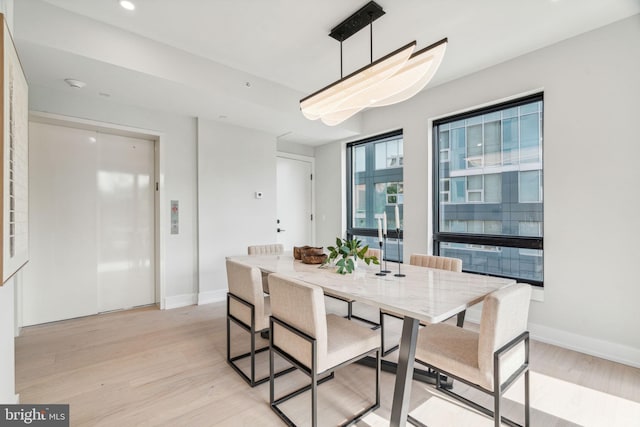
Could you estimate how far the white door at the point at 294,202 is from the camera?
508 cm

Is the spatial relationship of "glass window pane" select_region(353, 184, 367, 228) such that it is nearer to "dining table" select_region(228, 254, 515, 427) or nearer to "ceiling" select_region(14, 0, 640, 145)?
"ceiling" select_region(14, 0, 640, 145)

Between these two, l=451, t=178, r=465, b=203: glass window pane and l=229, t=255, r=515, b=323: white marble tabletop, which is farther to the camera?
l=451, t=178, r=465, b=203: glass window pane

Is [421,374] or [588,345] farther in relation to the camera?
[588,345]

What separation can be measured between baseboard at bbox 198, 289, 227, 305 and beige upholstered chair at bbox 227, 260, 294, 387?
1.72 metres

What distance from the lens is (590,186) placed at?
8.25 feet

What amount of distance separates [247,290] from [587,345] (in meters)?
2.95

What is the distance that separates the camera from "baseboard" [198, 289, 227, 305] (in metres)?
3.85

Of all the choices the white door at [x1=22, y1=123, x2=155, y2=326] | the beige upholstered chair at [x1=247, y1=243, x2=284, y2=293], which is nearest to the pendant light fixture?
the beige upholstered chair at [x1=247, y1=243, x2=284, y2=293]

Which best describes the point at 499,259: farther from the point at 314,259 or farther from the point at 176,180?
the point at 176,180

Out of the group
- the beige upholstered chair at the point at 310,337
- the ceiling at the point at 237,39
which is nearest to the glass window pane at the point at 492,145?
the ceiling at the point at 237,39

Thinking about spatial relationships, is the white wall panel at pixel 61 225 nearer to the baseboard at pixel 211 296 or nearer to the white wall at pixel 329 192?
the baseboard at pixel 211 296

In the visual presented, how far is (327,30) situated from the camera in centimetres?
253

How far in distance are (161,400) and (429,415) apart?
1.70 metres

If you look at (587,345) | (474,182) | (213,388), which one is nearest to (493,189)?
(474,182)
